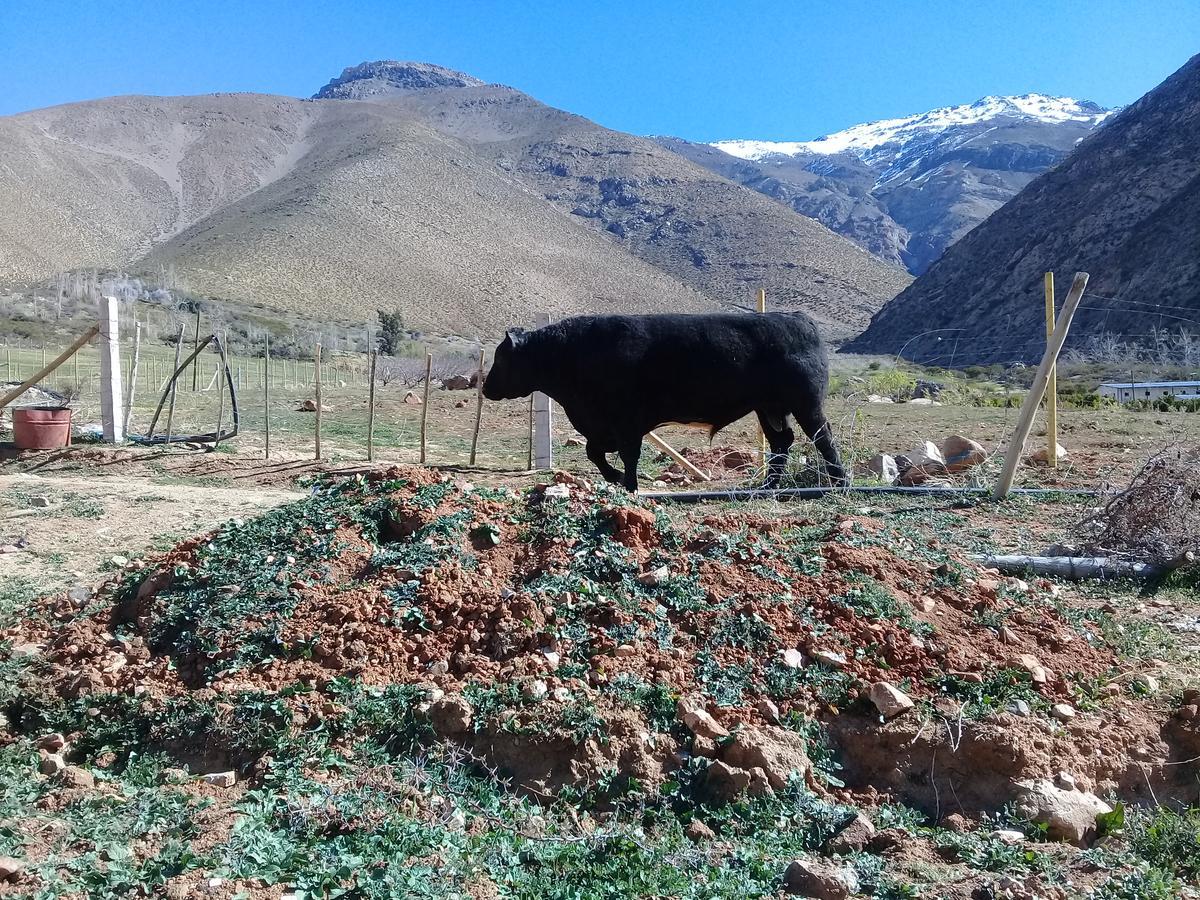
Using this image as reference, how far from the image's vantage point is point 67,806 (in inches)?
144

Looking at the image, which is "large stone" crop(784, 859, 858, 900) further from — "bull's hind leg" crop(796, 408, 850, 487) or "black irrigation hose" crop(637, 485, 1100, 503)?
"bull's hind leg" crop(796, 408, 850, 487)

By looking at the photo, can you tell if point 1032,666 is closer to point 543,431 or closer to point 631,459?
point 631,459

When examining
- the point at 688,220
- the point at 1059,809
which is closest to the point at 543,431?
the point at 1059,809

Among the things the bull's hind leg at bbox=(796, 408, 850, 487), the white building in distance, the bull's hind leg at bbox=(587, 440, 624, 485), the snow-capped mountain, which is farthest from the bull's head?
the snow-capped mountain

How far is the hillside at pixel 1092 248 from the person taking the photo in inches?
1527

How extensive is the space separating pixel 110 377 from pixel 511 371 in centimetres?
689

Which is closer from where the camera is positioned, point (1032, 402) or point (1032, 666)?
point (1032, 666)

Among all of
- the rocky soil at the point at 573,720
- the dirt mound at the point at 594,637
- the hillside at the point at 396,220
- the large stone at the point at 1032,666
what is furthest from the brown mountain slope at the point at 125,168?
the large stone at the point at 1032,666

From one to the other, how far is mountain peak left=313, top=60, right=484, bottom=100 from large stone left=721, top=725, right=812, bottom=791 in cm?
17414

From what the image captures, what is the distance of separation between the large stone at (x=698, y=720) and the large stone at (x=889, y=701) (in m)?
0.76

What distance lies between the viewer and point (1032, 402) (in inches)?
341

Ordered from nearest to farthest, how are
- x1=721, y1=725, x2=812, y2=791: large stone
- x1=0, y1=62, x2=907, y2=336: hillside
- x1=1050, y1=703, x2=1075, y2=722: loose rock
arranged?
x1=721, y1=725, x2=812, y2=791: large stone → x1=1050, y1=703, x2=1075, y2=722: loose rock → x1=0, y1=62, x2=907, y2=336: hillside

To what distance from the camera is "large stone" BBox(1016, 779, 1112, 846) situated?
379 centimetres

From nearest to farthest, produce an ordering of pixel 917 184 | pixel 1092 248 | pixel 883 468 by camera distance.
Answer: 1. pixel 883 468
2. pixel 1092 248
3. pixel 917 184
